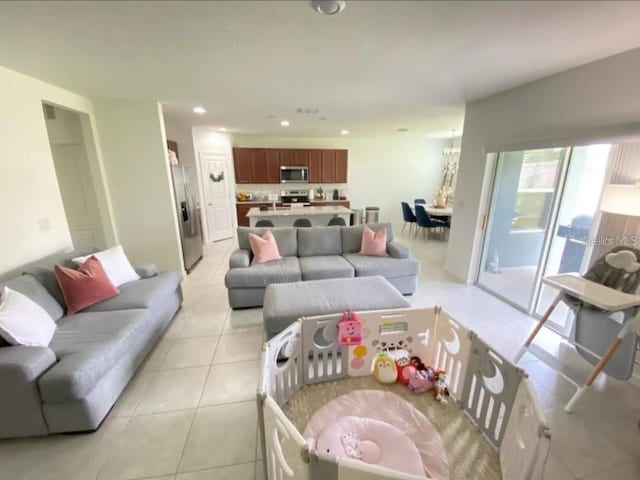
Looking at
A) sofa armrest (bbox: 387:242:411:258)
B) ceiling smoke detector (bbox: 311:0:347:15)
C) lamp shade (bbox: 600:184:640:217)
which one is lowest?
sofa armrest (bbox: 387:242:411:258)

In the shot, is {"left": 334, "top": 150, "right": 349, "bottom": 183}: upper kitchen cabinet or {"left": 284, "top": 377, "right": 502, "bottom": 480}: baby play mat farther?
{"left": 334, "top": 150, "right": 349, "bottom": 183}: upper kitchen cabinet

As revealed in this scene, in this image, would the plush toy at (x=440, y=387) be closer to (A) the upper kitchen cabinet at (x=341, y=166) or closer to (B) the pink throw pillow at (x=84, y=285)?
(B) the pink throw pillow at (x=84, y=285)

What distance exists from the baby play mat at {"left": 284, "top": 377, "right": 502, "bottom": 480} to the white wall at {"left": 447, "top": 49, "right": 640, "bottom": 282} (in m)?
2.40

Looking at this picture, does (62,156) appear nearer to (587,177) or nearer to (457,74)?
(457,74)

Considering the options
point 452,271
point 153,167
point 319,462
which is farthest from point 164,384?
point 452,271

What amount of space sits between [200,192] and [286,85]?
12.5 ft

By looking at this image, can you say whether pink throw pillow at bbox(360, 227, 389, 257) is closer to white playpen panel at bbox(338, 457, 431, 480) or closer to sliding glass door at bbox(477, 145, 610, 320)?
sliding glass door at bbox(477, 145, 610, 320)

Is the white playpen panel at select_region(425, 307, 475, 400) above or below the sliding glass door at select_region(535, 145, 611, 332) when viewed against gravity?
below

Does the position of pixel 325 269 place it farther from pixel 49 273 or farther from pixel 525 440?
pixel 49 273

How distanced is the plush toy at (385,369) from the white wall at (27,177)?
3.09 m

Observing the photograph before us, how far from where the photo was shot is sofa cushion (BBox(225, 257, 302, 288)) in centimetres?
302

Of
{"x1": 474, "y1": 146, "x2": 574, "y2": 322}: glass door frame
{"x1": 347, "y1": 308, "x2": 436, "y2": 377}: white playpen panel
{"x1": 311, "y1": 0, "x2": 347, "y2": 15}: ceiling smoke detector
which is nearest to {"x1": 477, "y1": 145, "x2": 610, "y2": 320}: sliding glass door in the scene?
{"x1": 474, "y1": 146, "x2": 574, "y2": 322}: glass door frame

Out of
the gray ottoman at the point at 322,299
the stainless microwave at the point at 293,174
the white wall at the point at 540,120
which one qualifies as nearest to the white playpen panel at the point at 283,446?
the gray ottoman at the point at 322,299

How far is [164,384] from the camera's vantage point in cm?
204
